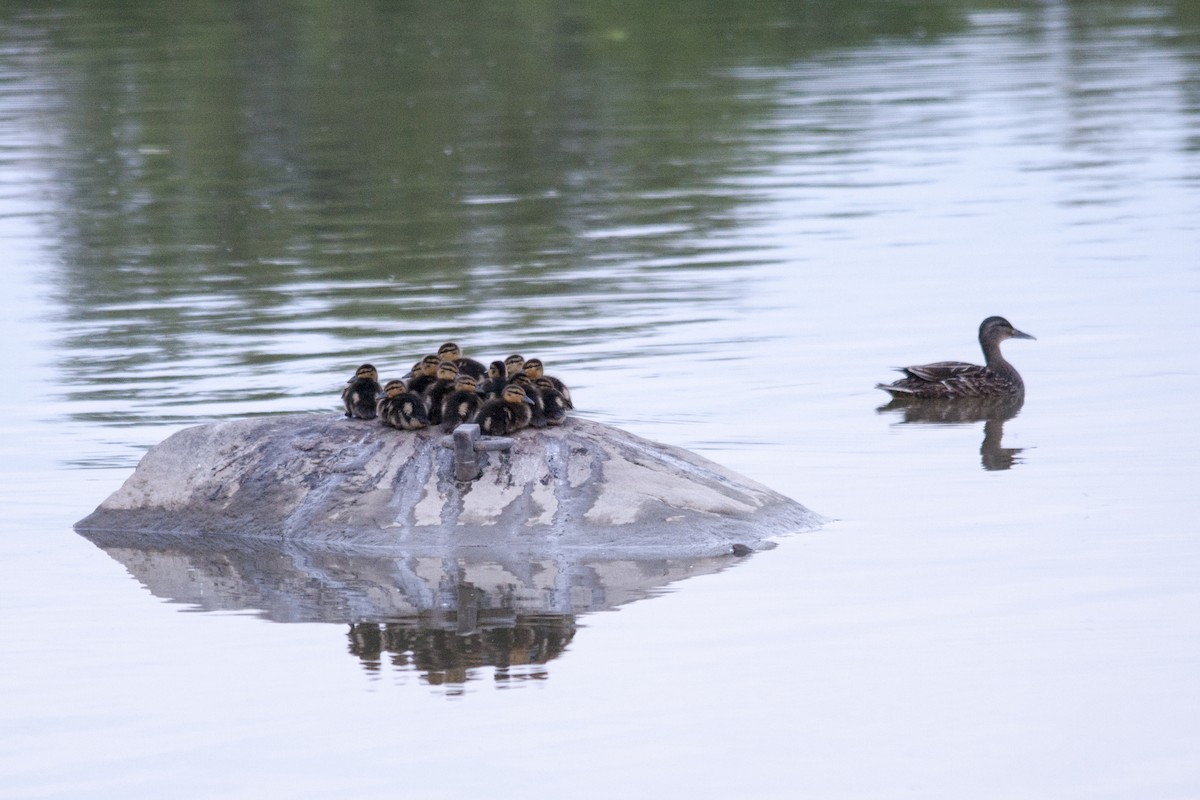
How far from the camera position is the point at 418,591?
33.5ft

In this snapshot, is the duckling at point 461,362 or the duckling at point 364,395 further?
the duckling at point 461,362

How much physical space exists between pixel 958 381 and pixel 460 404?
5212mm

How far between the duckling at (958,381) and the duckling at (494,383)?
408 centimetres

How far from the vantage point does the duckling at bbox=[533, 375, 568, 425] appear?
11.4 meters

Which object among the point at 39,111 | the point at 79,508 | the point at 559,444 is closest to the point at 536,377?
the point at 559,444

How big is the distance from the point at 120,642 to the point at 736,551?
9.75 ft

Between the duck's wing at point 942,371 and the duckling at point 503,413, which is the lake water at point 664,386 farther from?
the duckling at point 503,413

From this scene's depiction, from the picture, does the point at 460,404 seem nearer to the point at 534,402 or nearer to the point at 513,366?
the point at 534,402

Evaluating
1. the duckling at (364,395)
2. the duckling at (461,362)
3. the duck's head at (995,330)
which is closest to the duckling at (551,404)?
the duckling at (461,362)

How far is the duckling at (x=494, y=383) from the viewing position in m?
11.5

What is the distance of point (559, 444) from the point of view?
11.1 metres

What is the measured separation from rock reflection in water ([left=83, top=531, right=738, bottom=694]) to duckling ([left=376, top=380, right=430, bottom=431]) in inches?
29.9

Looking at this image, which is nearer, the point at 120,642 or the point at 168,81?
the point at 120,642

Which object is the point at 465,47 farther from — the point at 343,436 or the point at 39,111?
the point at 343,436
